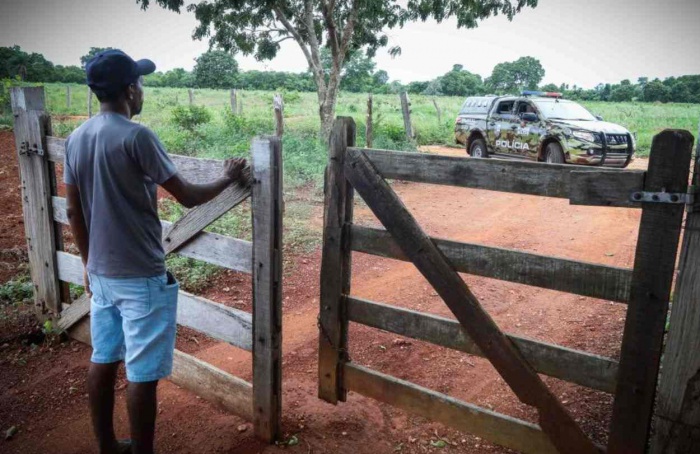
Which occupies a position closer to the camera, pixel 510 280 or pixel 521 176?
pixel 521 176

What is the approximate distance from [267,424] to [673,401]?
227 cm

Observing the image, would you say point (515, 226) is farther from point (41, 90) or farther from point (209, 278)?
point (41, 90)

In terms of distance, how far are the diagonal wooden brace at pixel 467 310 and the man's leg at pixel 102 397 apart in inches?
70.3

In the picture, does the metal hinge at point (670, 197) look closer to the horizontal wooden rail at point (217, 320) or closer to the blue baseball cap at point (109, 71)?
the horizontal wooden rail at point (217, 320)

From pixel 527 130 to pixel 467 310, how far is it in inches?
459

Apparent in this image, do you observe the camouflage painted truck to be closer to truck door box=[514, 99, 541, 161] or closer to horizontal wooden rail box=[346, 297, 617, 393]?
truck door box=[514, 99, 541, 161]

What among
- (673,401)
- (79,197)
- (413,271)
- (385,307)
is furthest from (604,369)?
(413,271)

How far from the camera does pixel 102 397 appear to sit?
9.11 ft

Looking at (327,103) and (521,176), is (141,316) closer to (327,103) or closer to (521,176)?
(521,176)

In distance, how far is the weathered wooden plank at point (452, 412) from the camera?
2.74m

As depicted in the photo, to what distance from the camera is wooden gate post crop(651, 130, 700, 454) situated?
7.01 feet

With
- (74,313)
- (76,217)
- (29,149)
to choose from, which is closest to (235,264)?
(76,217)

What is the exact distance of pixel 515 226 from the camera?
8602 mm

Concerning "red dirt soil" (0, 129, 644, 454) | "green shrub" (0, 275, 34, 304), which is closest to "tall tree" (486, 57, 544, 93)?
"red dirt soil" (0, 129, 644, 454)
